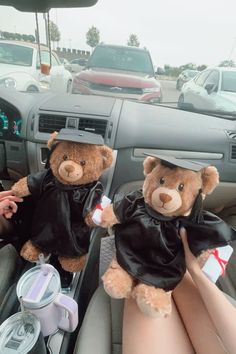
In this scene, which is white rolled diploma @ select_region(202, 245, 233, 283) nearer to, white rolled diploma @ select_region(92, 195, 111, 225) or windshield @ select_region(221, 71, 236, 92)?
white rolled diploma @ select_region(92, 195, 111, 225)

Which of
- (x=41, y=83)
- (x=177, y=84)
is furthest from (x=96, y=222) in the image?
(x=177, y=84)

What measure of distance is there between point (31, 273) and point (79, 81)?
335cm

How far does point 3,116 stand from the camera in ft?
7.28

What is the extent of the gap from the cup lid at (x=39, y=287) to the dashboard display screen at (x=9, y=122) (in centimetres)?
122

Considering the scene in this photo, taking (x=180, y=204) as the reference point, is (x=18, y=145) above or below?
below

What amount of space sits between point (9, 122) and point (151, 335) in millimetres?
1698

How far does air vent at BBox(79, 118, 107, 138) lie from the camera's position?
205cm

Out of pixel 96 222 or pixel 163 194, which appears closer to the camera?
pixel 163 194

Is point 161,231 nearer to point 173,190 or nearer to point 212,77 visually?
point 173,190

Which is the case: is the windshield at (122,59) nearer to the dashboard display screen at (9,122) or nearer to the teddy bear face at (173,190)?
the dashboard display screen at (9,122)

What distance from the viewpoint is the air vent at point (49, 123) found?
6.84 feet

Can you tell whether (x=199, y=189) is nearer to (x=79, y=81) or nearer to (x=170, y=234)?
(x=170, y=234)

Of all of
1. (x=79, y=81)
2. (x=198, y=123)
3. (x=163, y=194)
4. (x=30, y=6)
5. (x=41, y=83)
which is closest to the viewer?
(x=163, y=194)

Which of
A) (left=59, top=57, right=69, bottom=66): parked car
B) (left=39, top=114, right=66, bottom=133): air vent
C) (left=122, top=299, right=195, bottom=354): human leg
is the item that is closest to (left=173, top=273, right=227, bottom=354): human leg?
(left=122, top=299, right=195, bottom=354): human leg
